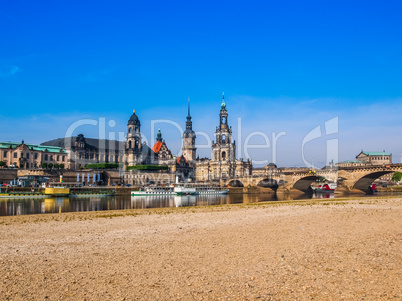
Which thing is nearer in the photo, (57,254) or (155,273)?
(155,273)

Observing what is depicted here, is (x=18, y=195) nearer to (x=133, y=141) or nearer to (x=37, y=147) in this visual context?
(x=37, y=147)

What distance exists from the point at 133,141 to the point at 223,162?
95.7ft

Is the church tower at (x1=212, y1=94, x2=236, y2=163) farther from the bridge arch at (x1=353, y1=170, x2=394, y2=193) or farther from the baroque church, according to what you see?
the bridge arch at (x1=353, y1=170, x2=394, y2=193)

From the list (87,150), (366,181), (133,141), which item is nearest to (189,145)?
(133,141)

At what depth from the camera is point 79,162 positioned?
11000cm

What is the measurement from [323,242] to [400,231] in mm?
4993

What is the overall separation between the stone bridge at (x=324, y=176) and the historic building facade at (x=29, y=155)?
4808 cm

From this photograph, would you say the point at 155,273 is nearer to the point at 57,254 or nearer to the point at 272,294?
the point at 272,294

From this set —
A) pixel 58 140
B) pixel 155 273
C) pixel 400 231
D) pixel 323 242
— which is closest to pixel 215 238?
pixel 323 242

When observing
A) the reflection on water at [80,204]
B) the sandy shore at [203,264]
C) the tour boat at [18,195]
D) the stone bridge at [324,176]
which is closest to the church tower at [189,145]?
the stone bridge at [324,176]

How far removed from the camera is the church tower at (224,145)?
118 metres

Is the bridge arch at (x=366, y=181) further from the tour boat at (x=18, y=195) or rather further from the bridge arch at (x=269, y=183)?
the tour boat at (x=18, y=195)

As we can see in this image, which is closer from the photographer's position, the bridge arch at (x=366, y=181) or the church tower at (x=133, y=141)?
the bridge arch at (x=366, y=181)

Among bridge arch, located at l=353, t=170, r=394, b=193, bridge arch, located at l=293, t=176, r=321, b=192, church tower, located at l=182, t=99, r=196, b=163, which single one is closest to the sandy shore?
bridge arch, located at l=353, t=170, r=394, b=193
